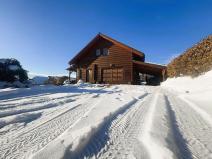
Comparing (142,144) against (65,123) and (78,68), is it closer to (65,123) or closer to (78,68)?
(65,123)

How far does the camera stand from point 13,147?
144 cm

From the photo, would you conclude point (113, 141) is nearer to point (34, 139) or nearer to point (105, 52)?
point (34, 139)

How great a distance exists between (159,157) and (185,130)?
840 millimetres

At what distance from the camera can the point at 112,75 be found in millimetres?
16484

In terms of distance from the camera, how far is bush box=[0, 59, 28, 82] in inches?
597

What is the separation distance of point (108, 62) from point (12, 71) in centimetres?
895

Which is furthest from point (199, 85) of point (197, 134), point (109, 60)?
point (109, 60)

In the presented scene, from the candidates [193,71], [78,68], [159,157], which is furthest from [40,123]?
[78,68]

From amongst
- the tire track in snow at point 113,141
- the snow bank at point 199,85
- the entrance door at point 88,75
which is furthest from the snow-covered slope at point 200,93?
the entrance door at point 88,75

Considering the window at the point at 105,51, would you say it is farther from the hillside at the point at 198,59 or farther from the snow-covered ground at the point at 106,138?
the snow-covered ground at the point at 106,138

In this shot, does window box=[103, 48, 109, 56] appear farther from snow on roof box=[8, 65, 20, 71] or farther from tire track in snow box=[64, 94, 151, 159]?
tire track in snow box=[64, 94, 151, 159]

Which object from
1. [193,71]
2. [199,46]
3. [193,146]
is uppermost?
[199,46]

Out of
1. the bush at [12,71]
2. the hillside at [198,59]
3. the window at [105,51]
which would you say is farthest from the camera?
the window at [105,51]

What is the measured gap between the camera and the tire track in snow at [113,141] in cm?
134
